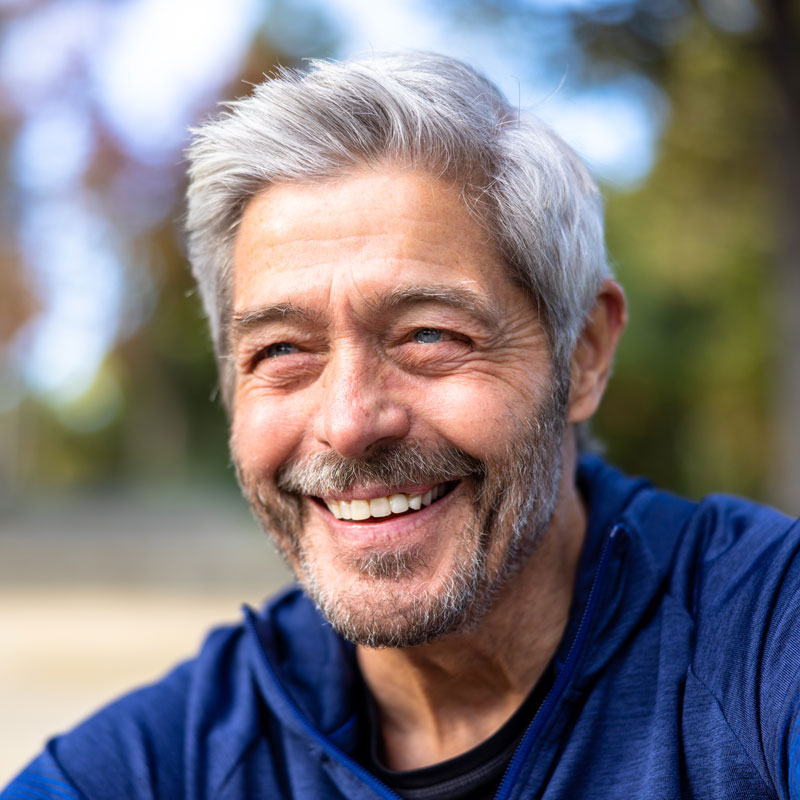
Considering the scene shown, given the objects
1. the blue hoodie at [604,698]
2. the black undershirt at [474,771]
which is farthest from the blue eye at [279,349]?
the black undershirt at [474,771]

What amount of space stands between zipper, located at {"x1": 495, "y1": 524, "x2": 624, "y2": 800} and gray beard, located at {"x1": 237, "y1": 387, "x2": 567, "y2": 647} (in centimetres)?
19

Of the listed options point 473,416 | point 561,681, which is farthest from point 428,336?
point 561,681

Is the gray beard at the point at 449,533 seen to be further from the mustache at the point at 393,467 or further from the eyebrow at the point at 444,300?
the eyebrow at the point at 444,300

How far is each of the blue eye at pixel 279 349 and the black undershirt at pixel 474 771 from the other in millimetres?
962

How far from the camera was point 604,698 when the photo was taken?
208 centimetres

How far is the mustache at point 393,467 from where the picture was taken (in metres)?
2.19

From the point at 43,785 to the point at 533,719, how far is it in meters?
1.10

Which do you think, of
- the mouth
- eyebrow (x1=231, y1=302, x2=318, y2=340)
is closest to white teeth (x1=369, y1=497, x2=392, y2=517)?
the mouth

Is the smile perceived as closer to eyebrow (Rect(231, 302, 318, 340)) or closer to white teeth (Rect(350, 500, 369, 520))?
white teeth (Rect(350, 500, 369, 520))

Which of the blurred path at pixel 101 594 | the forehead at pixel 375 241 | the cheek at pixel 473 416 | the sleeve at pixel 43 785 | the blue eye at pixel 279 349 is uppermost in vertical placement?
the forehead at pixel 375 241

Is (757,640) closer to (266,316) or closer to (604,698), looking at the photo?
(604,698)

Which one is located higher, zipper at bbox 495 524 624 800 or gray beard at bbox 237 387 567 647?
gray beard at bbox 237 387 567 647

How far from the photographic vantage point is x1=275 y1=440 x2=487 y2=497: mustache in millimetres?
2188

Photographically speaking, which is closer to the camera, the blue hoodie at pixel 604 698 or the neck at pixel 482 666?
the blue hoodie at pixel 604 698
